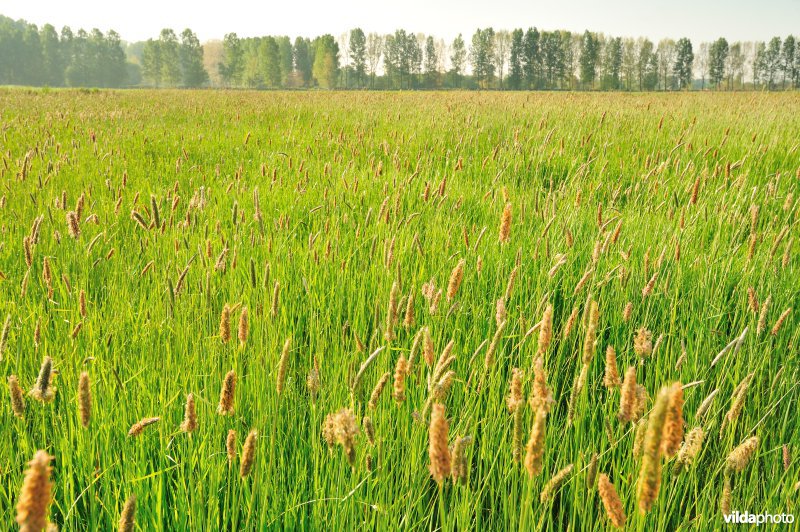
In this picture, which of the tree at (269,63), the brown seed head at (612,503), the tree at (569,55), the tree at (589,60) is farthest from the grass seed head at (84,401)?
the tree at (569,55)

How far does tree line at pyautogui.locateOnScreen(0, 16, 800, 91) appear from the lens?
303ft

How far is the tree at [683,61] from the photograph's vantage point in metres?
97.6

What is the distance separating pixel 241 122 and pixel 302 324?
27.8 ft

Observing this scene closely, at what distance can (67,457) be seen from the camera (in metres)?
1.42

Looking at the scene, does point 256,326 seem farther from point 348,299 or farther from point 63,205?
point 63,205

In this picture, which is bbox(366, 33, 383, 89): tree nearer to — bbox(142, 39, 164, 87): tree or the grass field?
bbox(142, 39, 164, 87): tree

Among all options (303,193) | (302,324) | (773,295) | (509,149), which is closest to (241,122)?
(509,149)

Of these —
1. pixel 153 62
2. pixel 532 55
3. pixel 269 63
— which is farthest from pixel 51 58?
pixel 532 55

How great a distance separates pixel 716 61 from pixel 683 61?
20.8ft

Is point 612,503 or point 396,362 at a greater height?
point 612,503

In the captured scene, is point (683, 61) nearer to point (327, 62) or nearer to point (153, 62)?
point (327, 62)

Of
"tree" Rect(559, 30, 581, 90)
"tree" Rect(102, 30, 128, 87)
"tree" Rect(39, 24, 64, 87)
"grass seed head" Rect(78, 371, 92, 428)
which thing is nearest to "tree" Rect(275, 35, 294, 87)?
"tree" Rect(102, 30, 128, 87)

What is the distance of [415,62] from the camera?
10331 cm

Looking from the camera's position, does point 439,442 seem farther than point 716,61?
No
